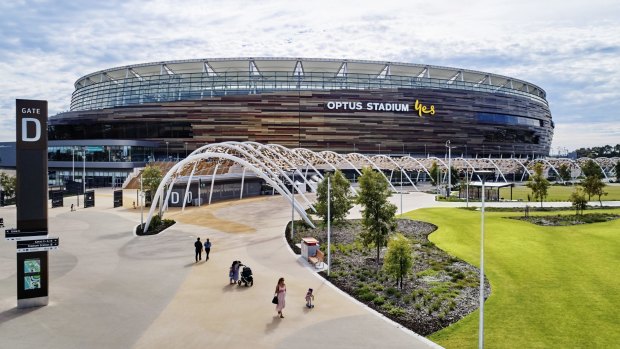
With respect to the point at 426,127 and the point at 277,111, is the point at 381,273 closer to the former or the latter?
the point at 277,111

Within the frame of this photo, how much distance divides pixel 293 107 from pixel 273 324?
81.2 metres

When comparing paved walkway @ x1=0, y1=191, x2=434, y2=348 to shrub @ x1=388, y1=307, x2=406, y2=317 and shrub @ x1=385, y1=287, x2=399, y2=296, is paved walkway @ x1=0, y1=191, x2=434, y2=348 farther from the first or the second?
shrub @ x1=385, y1=287, x2=399, y2=296

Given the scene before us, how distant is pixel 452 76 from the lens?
113688 millimetres

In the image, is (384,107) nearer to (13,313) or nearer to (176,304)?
(176,304)

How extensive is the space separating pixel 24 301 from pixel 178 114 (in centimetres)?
7880

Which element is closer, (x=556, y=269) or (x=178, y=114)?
(x=556, y=269)

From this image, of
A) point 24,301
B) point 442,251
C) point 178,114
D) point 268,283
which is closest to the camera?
point 24,301

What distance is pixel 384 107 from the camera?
97625mm

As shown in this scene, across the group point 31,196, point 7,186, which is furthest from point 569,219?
point 7,186

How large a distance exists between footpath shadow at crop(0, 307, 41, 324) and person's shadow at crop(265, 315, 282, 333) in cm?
908

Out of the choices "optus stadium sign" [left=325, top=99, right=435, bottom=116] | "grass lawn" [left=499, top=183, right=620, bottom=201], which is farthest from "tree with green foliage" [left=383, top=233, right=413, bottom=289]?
"optus stadium sign" [left=325, top=99, right=435, bottom=116]

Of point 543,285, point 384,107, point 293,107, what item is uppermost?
point 384,107

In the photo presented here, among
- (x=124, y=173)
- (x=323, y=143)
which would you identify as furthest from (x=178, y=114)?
(x=323, y=143)

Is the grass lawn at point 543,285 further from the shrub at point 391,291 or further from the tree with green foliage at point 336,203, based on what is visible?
the tree with green foliage at point 336,203
